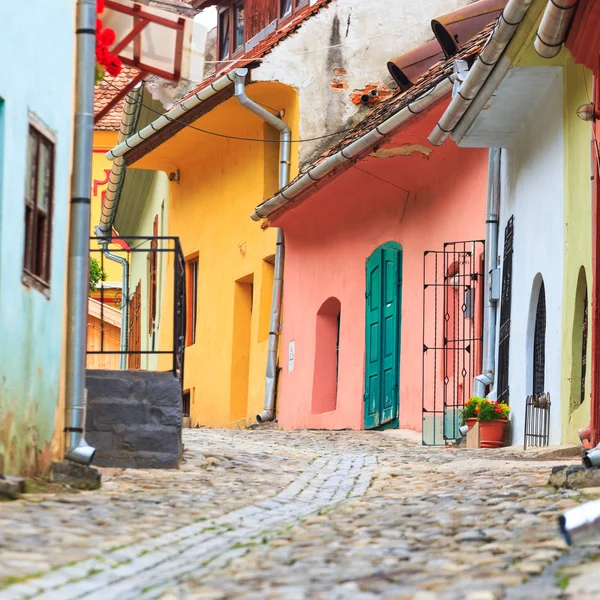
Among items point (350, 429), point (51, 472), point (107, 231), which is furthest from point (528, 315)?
point (107, 231)

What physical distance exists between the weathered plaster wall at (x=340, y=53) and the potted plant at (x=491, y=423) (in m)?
7.28

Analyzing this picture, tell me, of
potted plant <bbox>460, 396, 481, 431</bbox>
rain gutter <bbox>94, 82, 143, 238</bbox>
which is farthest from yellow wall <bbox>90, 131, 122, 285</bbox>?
potted plant <bbox>460, 396, 481, 431</bbox>

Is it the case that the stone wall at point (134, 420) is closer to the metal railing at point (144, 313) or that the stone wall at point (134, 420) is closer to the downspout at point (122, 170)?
the metal railing at point (144, 313)

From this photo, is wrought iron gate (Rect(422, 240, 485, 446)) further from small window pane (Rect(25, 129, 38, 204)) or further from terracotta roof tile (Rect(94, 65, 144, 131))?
terracotta roof tile (Rect(94, 65, 144, 131))

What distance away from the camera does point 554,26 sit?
10.3m

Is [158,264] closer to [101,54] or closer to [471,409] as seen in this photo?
[471,409]

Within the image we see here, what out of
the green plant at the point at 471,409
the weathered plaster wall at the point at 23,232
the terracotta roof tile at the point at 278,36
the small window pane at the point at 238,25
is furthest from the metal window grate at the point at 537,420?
the small window pane at the point at 238,25

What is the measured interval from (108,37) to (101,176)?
107 ft

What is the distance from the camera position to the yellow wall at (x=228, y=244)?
22.0 m

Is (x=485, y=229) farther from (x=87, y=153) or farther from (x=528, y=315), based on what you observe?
(x=87, y=153)

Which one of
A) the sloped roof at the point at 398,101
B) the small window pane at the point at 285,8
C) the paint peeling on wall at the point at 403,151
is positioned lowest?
the paint peeling on wall at the point at 403,151

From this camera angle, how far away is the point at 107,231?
31.2 meters

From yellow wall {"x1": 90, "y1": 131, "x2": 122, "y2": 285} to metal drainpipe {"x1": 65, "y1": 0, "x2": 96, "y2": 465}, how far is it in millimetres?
29193

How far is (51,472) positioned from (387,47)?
13074 millimetres
